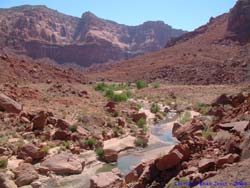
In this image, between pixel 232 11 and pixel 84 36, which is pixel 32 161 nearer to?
pixel 232 11

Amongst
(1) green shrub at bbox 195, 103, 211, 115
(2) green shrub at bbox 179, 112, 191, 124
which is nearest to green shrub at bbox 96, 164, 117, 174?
(2) green shrub at bbox 179, 112, 191, 124

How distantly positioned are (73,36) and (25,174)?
161009mm

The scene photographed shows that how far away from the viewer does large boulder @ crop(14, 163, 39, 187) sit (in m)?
15.9

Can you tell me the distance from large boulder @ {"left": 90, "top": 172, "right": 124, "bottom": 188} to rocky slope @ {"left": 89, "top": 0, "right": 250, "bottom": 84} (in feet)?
170

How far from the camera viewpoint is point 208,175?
10578mm

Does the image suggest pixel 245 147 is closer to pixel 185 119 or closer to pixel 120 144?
pixel 120 144

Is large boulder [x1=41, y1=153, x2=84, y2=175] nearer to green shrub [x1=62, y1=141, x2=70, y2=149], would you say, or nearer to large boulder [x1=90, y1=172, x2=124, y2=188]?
green shrub [x1=62, y1=141, x2=70, y2=149]

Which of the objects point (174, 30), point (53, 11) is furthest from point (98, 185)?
point (174, 30)

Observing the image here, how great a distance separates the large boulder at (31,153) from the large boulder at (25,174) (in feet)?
4.44

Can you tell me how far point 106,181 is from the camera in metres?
13.9

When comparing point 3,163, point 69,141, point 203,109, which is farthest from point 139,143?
point 203,109

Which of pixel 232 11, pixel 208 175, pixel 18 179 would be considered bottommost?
pixel 18 179

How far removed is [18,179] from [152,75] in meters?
65.4

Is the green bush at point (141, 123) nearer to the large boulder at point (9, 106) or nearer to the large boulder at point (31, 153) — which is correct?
the large boulder at point (9, 106)
